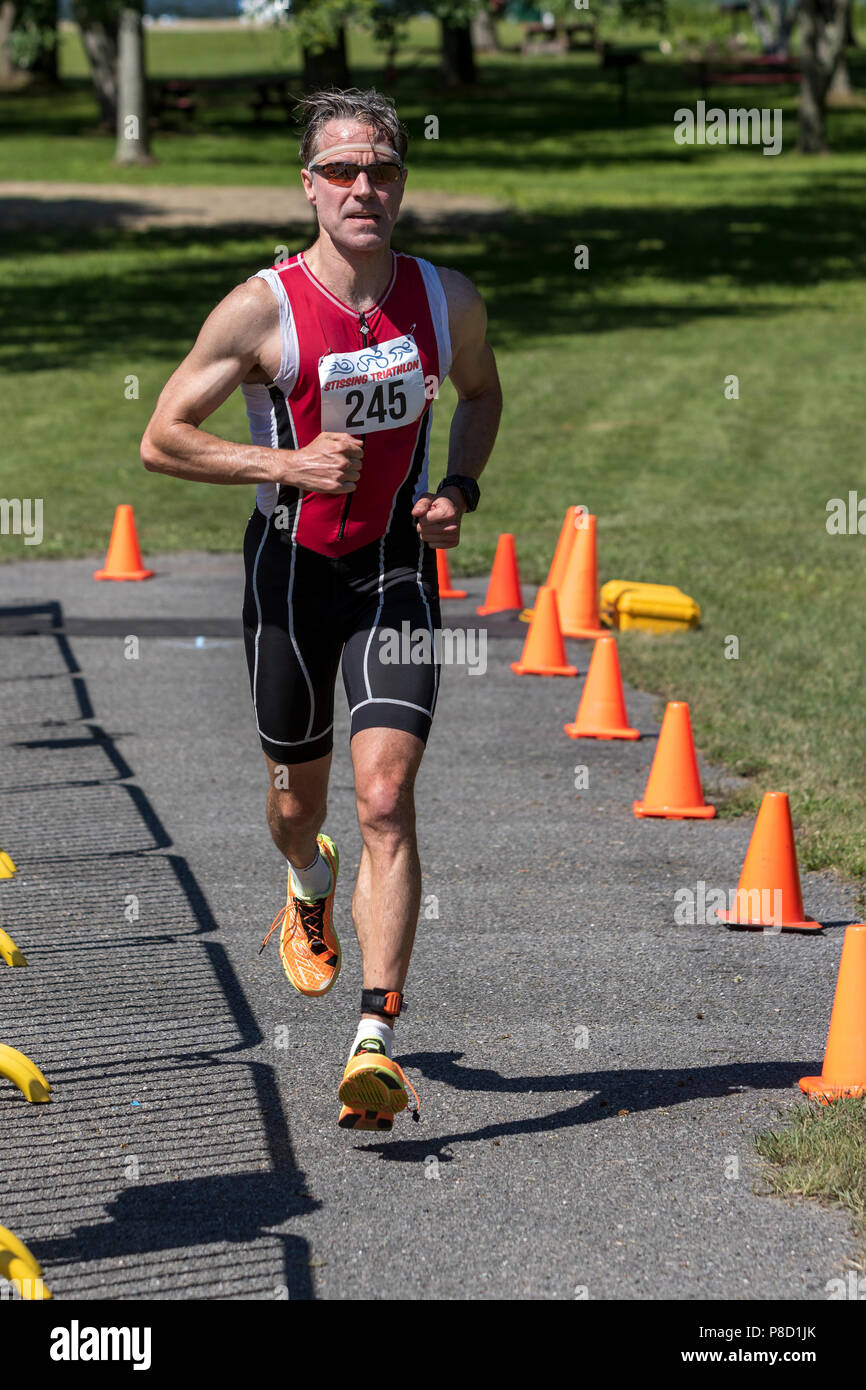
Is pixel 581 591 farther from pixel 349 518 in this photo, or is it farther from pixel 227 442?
pixel 227 442

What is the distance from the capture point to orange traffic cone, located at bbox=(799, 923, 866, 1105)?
514 centimetres

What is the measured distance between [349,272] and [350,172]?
0.26 m

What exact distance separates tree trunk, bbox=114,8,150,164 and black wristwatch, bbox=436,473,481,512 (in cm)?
3417

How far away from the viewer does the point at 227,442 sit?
16.2 ft

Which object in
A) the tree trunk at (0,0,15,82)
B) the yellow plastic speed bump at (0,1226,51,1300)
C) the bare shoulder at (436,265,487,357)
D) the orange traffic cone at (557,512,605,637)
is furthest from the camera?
the tree trunk at (0,0,15,82)

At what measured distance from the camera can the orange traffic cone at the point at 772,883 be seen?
6.66 metres

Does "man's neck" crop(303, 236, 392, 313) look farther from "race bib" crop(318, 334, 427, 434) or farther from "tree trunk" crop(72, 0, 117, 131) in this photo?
"tree trunk" crop(72, 0, 117, 131)

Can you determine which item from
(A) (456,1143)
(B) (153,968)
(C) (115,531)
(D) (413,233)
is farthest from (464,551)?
(D) (413,233)

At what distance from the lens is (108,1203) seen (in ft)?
14.9

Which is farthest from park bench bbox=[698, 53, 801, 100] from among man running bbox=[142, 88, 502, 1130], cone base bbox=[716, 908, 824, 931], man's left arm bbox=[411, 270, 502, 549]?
man running bbox=[142, 88, 502, 1130]

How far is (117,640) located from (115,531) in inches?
86.8

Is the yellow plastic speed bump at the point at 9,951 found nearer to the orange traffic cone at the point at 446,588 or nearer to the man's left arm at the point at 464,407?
the man's left arm at the point at 464,407

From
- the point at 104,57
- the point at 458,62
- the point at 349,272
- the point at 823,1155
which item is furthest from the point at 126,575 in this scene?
the point at 458,62
